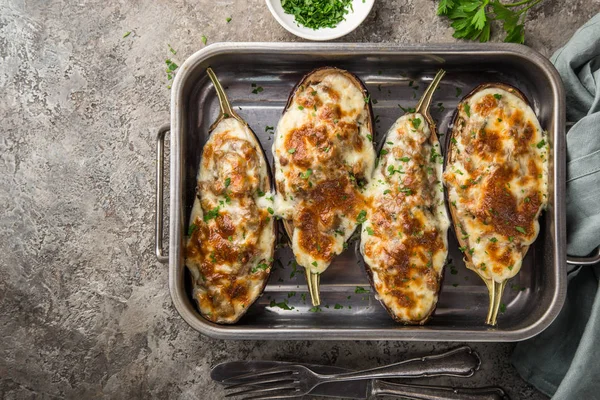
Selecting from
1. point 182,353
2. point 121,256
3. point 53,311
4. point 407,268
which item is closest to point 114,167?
point 121,256

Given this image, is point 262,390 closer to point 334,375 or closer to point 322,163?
point 334,375

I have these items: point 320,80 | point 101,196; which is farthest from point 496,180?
point 101,196

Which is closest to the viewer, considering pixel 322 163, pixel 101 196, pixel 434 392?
A: pixel 322 163

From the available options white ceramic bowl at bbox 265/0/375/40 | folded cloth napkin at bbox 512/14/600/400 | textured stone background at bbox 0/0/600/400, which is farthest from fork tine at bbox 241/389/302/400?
white ceramic bowl at bbox 265/0/375/40

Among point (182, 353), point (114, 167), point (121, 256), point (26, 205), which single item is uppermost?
point (114, 167)

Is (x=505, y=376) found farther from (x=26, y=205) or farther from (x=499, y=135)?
(x=26, y=205)

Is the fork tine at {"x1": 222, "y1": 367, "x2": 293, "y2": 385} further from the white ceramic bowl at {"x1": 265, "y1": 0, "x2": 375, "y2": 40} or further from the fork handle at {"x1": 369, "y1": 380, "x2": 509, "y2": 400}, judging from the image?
the white ceramic bowl at {"x1": 265, "y1": 0, "x2": 375, "y2": 40}
